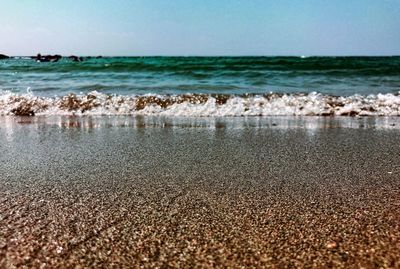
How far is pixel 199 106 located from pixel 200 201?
4.94 meters

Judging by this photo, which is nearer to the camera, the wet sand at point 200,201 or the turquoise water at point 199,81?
the wet sand at point 200,201

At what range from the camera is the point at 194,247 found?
148cm

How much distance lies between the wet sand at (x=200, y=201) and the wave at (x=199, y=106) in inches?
92.5

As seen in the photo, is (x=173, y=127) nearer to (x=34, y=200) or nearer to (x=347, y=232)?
(x=34, y=200)

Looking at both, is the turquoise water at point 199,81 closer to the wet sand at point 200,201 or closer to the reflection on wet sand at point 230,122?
the reflection on wet sand at point 230,122

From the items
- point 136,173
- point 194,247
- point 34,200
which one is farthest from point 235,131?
point 194,247

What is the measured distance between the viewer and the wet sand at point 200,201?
1422 mm

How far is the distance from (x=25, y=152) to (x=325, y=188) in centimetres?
224

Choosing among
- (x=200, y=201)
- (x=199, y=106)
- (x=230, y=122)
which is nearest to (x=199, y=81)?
(x=199, y=106)

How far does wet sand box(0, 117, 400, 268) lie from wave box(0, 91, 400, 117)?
2350 millimetres

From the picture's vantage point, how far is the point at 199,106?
272 inches

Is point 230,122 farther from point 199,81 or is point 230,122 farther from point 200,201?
point 199,81

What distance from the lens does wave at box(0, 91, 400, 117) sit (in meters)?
6.36

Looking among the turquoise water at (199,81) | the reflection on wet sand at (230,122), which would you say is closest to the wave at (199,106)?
the reflection on wet sand at (230,122)
